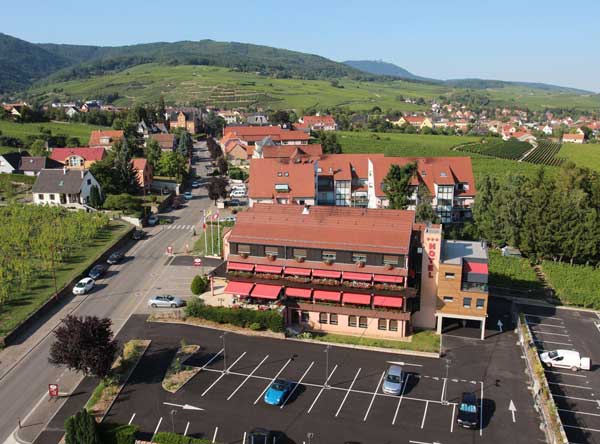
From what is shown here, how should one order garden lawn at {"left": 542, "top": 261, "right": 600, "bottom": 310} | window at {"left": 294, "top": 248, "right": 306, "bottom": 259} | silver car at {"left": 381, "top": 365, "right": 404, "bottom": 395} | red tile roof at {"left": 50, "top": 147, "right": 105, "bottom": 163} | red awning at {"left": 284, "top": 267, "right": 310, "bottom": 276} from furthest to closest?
1. red tile roof at {"left": 50, "top": 147, "right": 105, "bottom": 163}
2. garden lawn at {"left": 542, "top": 261, "right": 600, "bottom": 310}
3. window at {"left": 294, "top": 248, "right": 306, "bottom": 259}
4. red awning at {"left": 284, "top": 267, "right": 310, "bottom": 276}
5. silver car at {"left": 381, "top": 365, "right": 404, "bottom": 395}

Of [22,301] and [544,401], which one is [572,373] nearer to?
[544,401]

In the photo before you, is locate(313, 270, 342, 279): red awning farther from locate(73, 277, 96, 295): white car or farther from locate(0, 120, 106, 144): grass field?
locate(0, 120, 106, 144): grass field

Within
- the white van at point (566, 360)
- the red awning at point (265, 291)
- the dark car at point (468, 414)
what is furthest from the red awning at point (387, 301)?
the white van at point (566, 360)

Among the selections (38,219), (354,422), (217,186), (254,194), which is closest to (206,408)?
(354,422)

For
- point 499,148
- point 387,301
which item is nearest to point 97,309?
point 387,301

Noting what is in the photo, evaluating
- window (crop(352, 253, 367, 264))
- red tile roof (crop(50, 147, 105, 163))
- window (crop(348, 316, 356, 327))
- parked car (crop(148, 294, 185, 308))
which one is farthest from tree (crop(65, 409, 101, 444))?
red tile roof (crop(50, 147, 105, 163))

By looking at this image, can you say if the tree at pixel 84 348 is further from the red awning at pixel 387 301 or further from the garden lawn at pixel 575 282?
the garden lawn at pixel 575 282
